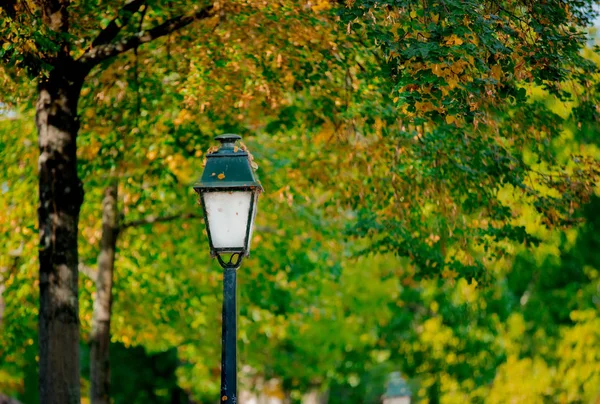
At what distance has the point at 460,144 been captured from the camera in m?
12.7

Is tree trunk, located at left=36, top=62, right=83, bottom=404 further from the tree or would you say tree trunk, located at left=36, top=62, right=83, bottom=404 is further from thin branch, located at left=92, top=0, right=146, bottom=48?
thin branch, located at left=92, top=0, right=146, bottom=48

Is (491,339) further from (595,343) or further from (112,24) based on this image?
(112,24)

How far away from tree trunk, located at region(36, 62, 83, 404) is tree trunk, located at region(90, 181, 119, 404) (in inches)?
237

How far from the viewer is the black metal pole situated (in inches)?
303

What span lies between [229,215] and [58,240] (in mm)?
4206

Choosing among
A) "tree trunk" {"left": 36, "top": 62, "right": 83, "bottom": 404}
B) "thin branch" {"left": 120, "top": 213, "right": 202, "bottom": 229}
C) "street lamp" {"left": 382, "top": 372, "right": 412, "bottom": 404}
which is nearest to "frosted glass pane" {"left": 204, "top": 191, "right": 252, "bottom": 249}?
"tree trunk" {"left": 36, "top": 62, "right": 83, "bottom": 404}

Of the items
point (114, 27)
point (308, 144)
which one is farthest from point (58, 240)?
point (308, 144)

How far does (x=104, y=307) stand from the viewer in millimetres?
17922

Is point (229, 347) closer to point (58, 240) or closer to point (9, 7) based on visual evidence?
point (58, 240)

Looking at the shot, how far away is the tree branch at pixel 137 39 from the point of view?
12.0 meters

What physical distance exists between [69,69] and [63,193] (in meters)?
1.45

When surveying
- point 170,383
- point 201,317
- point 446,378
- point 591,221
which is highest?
point 201,317

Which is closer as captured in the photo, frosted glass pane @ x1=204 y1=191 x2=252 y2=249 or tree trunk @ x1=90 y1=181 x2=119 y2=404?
frosted glass pane @ x1=204 y1=191 x2=252 y2=249

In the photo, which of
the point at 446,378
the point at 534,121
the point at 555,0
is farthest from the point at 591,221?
the point at 555,0
